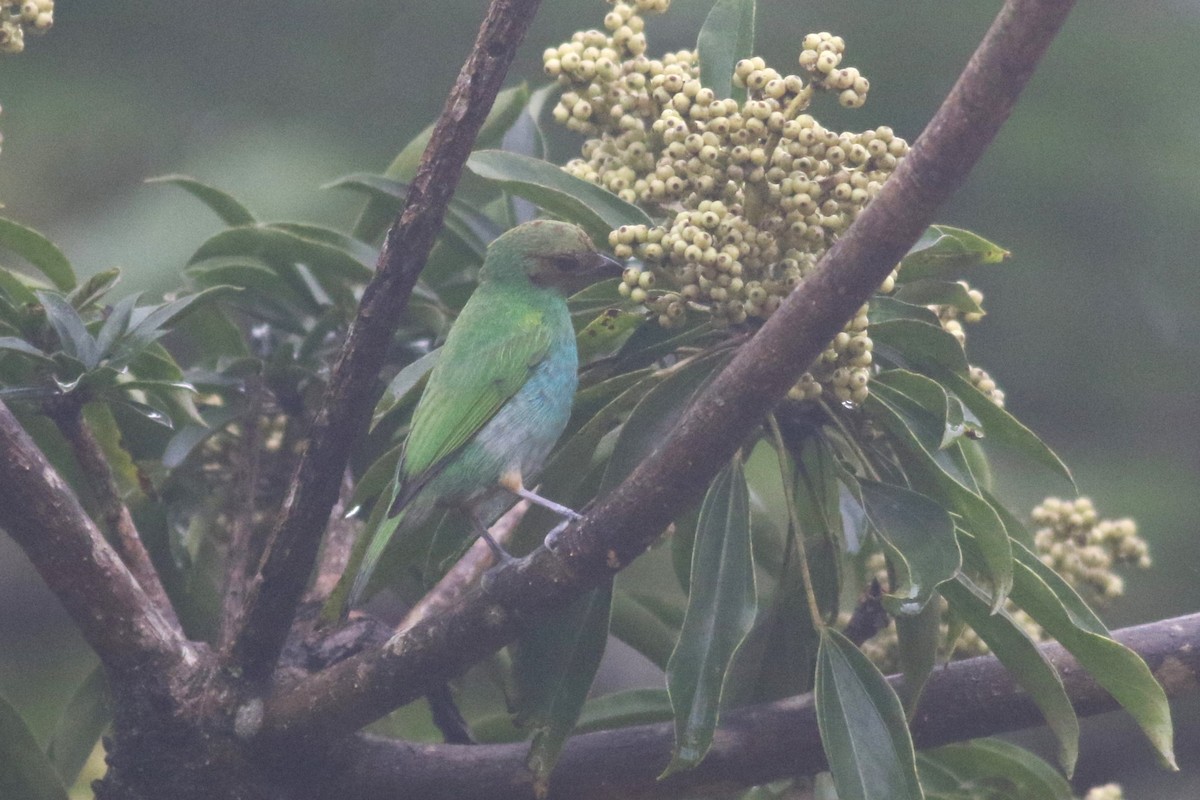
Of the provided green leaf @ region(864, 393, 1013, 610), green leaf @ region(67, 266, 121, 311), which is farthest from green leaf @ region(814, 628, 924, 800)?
green leaf @ region(67, 266, 121, 311)

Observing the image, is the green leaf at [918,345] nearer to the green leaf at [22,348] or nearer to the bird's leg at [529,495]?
the bird's leg at [529,495]

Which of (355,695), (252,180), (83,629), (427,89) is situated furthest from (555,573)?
(427,89)

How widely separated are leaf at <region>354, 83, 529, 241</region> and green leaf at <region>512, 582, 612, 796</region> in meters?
1.20

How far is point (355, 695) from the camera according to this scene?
2.19m

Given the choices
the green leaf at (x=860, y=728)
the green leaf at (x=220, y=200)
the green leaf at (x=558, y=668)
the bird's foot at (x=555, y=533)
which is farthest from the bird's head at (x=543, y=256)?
the green leaf at (x=860, y=728)

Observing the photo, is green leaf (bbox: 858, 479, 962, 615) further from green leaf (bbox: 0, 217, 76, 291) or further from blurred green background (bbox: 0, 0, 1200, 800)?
blurred green background (bbox: 0, 0, 1200, 800)

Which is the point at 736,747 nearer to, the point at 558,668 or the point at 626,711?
the point at 558,668

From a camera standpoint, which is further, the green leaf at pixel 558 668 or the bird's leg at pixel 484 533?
the bird's leg at pixel 484 533

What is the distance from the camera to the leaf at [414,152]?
3.21 metres

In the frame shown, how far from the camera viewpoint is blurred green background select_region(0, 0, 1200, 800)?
17.5 ft

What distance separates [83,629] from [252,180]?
3616 millimetres

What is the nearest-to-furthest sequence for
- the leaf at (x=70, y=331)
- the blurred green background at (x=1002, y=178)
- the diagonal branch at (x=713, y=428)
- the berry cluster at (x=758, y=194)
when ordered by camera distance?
the diagonal branch at (x=713, y=428) < the berry cluster at (x=758, y=194) < the leaf at (x=70, y=331) < the blurred green background at (x=1002, y=178)

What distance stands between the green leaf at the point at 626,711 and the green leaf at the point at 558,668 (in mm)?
455

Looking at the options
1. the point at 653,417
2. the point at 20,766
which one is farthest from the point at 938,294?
the point at 20,766
